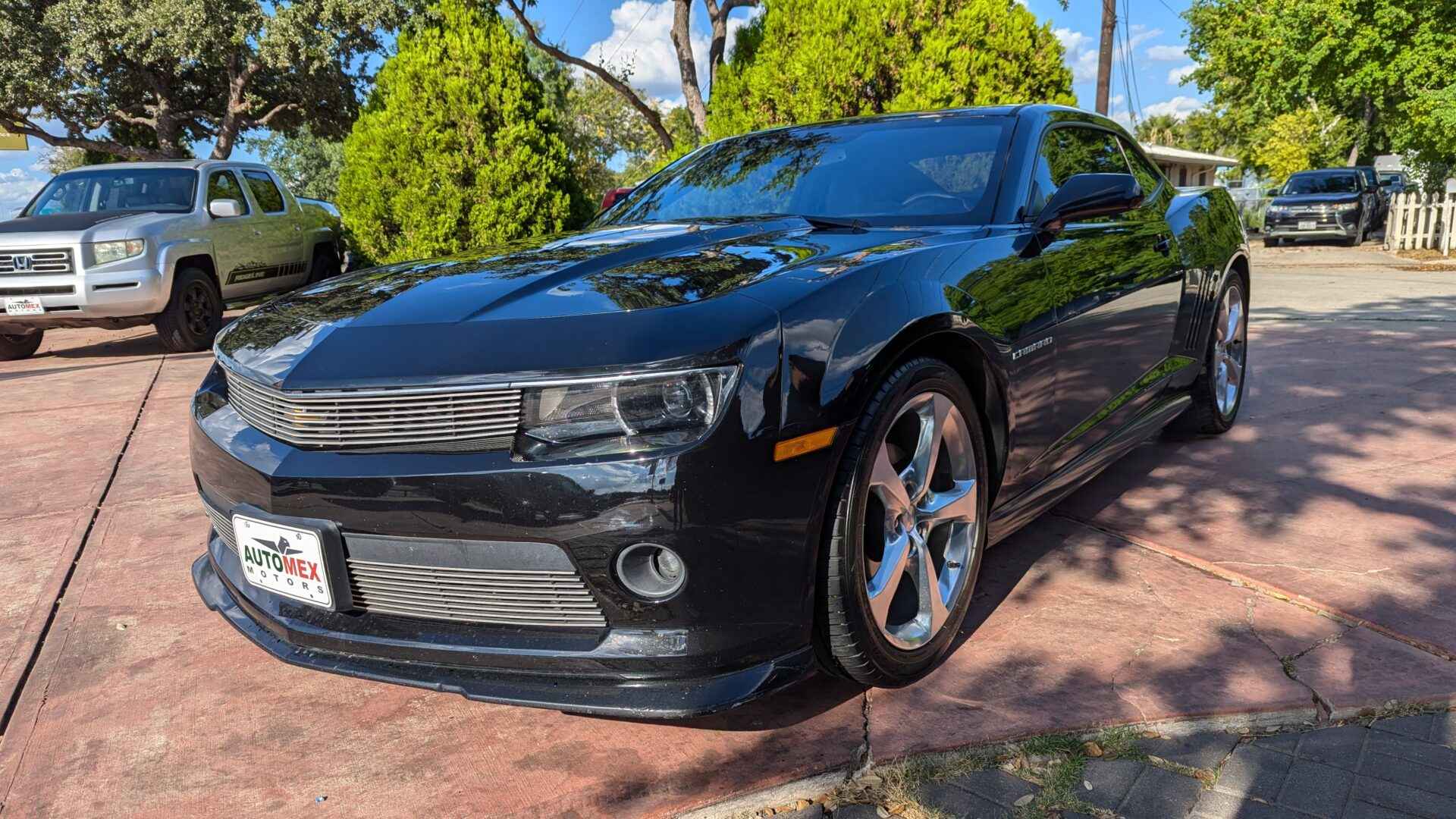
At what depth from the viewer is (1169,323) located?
394 centimetres

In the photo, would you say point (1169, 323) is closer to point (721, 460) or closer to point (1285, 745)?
point (1285, 745)

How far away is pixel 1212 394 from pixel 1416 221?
17724 mm

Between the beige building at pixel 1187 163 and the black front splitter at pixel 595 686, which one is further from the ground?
the beige building at pixel 1187 163

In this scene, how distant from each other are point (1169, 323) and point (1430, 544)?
44.1 inches

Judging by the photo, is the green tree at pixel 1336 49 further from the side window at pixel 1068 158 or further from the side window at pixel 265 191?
the side window at pixel 265 191

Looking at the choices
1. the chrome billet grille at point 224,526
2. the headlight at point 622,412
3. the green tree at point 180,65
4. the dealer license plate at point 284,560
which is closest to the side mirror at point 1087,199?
the headlight at point 622,412

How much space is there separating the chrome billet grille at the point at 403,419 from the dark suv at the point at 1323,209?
23.1m

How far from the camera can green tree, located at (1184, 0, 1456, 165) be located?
18.3 metres

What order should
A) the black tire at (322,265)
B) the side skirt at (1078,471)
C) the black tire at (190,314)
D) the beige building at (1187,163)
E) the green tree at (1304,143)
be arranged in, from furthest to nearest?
the green tree at (1304,143), the beige building at (1187,163), the black tire at (322,265), the black tire at (190,314), the side skirt at (1078,471)

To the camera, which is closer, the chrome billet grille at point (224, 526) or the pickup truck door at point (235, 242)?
the chrome billet grille at point (224, 526)

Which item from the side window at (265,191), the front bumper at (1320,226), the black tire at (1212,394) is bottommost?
the front bumper at (1320,226)

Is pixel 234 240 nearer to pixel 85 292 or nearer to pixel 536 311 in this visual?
pixel 85 292

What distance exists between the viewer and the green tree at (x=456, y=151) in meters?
10.1

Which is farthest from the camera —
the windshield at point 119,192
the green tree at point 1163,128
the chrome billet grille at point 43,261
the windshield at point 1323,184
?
the green tree at point 1163,128
